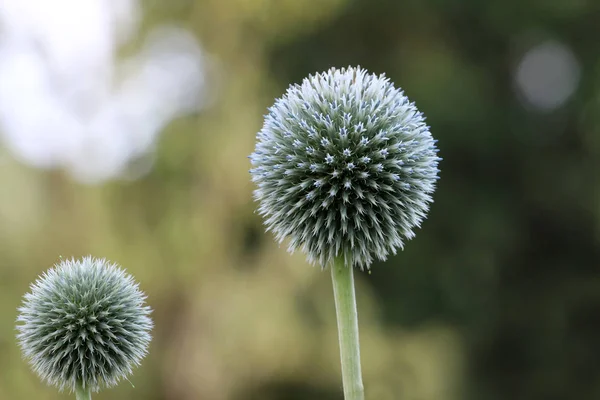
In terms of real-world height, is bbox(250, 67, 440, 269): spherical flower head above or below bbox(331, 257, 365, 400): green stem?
above

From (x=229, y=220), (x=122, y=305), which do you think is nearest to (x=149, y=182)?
(x=229, y=220)

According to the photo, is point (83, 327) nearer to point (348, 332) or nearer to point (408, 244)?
point (348, 332)

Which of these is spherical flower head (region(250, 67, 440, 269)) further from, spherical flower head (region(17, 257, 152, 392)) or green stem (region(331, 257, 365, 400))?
spherical flower head (region(17, 257, 152, 392))

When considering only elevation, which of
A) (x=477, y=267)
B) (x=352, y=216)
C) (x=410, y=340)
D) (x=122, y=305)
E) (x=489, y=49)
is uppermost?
(x=489, y=49)

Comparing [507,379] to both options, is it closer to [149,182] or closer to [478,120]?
[478,120]

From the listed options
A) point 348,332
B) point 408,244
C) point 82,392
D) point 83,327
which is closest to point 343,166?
point 348,332

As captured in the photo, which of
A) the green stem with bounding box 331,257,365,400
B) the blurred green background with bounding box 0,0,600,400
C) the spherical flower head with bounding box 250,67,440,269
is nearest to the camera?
the green stem with bounding box 331,257,365,400

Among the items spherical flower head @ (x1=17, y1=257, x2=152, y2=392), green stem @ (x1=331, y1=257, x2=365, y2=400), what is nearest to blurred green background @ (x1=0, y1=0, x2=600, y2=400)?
spherical flower head @ (x1=17, y1=257, x2=152, y2=392)

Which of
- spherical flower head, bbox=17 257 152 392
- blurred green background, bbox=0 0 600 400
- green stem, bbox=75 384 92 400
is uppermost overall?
blurred green background, bbox=0 0 600 400
